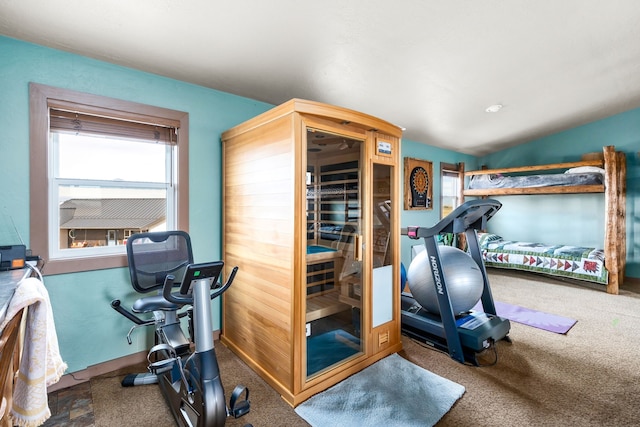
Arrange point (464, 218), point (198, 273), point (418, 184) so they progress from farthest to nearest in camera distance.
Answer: point (418, 184) < point (464, 218) < point (198, 273)

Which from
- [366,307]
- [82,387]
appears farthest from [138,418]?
[366,307]

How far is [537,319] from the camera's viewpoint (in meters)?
3.28

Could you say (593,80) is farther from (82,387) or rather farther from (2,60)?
(82,387)

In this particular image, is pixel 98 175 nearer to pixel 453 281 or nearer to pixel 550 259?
pixel 453 281

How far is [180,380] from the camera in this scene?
174 cm

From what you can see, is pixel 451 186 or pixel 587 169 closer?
pixel 587 169

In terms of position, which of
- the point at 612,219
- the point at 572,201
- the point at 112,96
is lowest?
the point at 612,219

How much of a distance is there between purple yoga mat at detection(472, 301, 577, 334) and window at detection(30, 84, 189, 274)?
142 inches

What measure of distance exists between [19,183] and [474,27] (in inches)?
132

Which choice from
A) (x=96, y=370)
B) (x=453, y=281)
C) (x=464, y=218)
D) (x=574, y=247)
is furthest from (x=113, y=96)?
(x=574, y=247)

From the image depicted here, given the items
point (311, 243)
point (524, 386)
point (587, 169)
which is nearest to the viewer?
point (524, 386)

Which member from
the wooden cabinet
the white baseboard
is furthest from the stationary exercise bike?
the wooden cabinet

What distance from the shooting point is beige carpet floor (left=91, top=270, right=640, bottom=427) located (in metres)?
1.79

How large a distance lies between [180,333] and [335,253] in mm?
1244
